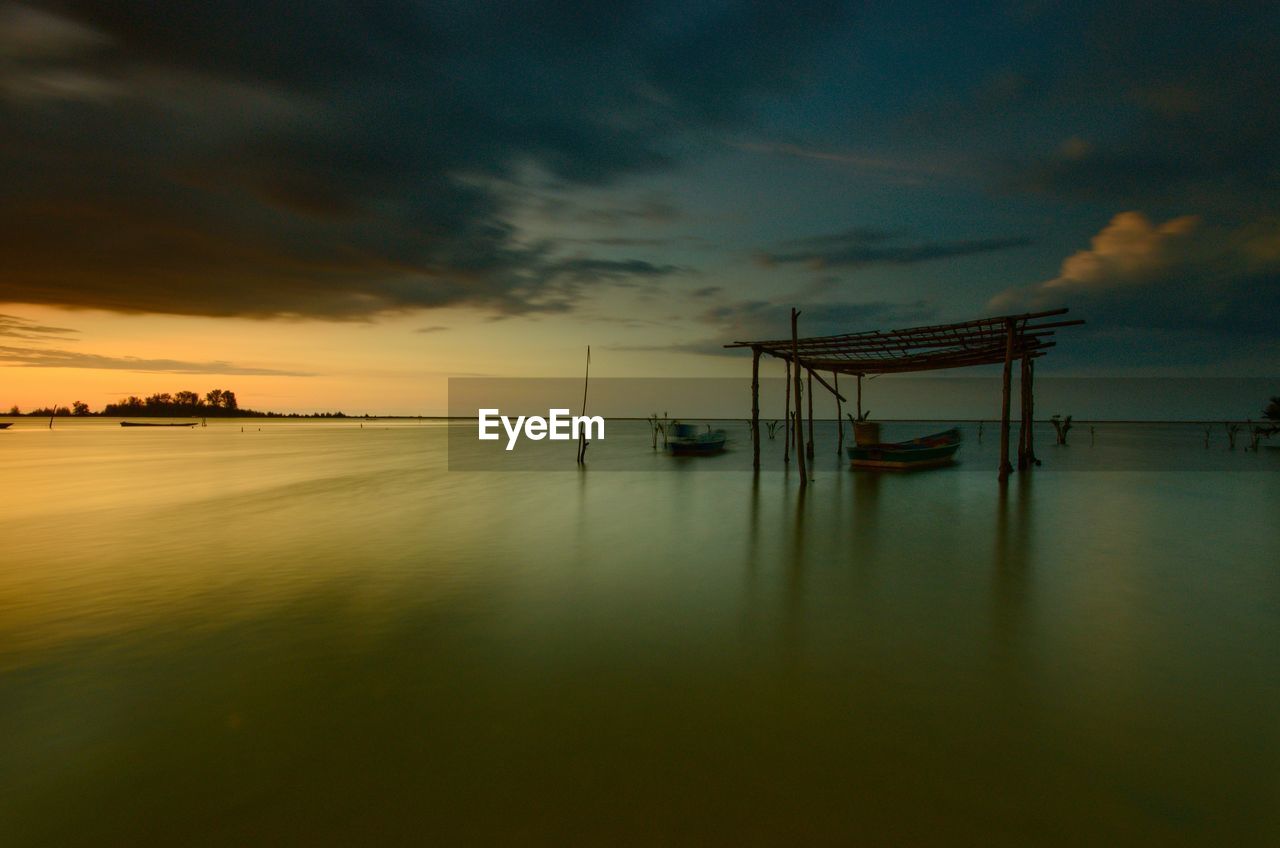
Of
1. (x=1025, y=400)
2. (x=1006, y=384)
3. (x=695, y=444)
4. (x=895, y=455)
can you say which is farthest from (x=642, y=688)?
(x=695, y=444)

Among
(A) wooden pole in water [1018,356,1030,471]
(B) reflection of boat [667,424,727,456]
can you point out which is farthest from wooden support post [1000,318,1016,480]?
(B) reflection of boat [667,424,727,456]

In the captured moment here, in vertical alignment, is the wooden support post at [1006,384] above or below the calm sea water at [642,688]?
above

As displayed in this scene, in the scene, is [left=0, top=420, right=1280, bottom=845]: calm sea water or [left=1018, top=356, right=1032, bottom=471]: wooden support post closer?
[left=0, top=420, right=1280, bottom=845]: calm sea water

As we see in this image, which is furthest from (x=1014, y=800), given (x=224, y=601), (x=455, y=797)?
(x=224, y=601)

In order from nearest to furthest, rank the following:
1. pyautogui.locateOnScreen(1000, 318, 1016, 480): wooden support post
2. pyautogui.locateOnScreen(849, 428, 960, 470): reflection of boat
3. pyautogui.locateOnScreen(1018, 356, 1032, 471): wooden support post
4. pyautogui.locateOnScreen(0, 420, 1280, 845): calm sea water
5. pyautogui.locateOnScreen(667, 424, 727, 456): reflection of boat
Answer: pyautogui.locateOnScreen(0, 420, 1280, 845): calm sea water
pyautogui.locateOnScreen(1000, 318, 1016, 480): wooden support post
pyautogui.locateOnScreen(1018, 356, 1032, 471): wooden support post
pyautogui.locateOnScreen(849, 428, 960, 470): reflection of boat
pyautogui.locateOnScreen(667, 424, 727, 456): reflection of boat

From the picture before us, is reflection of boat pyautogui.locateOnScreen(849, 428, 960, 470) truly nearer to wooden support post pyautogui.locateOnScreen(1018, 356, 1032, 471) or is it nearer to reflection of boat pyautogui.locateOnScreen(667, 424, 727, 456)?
wooden support post pyautogui.locateOnScreen(1018, 356, 1032, 471)

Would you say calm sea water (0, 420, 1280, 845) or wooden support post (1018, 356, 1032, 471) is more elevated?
wooden support post (1018, 356, 1032, 471)

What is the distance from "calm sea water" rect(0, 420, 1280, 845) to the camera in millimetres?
2812

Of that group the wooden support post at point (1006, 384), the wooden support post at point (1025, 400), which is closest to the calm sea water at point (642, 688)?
the wooden support post at point (1006, 384)

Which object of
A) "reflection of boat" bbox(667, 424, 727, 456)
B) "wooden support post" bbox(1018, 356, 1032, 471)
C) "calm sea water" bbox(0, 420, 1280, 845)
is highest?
"wooden support post" bbox(1018, 356, 1032, 471)

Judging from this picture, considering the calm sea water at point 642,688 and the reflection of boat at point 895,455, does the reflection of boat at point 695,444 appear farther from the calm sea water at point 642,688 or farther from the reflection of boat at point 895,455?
the calm sea water at point 642,688

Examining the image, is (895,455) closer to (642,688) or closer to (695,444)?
(695,444)

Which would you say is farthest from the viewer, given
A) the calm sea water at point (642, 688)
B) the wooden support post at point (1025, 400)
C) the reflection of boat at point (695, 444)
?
the reflection of boat at point (695, 444)

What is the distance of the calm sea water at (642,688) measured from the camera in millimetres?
2812
